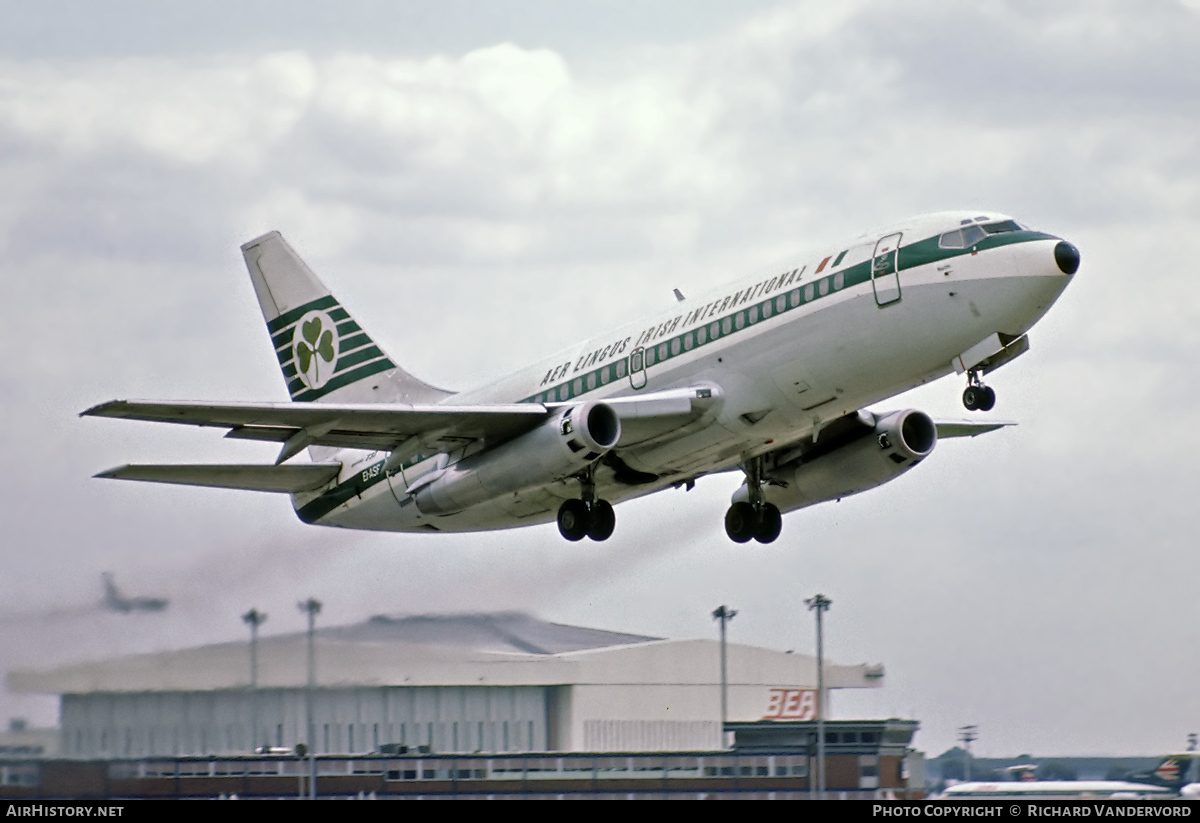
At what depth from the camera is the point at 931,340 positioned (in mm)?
35250

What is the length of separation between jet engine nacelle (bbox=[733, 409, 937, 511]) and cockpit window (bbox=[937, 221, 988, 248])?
6.51 meters

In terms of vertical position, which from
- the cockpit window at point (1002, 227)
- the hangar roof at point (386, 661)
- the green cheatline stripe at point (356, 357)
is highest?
the cockpit window at point (1002, 227)

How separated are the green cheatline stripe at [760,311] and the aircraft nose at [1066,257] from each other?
1.38 feet

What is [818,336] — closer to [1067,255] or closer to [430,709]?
[1067,255]

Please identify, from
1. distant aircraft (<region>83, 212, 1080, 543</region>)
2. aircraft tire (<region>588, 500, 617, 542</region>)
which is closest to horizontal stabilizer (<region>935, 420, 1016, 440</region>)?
distant aircraft (<region>83, 212, 1080, 543</region>)

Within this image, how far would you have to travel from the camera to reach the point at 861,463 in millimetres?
41625

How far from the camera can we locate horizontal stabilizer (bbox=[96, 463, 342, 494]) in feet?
136

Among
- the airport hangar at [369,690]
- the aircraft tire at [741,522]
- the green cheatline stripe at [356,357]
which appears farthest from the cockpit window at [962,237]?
the green cheatline stripe at [356,357]

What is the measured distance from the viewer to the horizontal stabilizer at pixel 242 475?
136ft

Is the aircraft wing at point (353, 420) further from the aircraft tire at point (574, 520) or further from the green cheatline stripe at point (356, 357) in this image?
the green cheatline stripe at point (356, 357)

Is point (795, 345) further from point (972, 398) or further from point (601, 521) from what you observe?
point (601, 521)

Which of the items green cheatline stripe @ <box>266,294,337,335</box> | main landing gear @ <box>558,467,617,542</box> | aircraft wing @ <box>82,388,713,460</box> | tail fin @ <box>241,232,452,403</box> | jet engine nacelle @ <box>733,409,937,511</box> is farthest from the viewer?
green cheatline stripe @ <box>266,294,337,335</box>

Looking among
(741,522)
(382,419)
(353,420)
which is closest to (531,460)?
(382,419)

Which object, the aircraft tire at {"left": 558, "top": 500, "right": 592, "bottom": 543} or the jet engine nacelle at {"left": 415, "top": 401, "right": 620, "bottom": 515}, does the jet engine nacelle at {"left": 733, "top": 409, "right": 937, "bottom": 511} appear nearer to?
the aircraft tire at {"left": 558, "top": 500, "right": 592, "bottom": 543}
